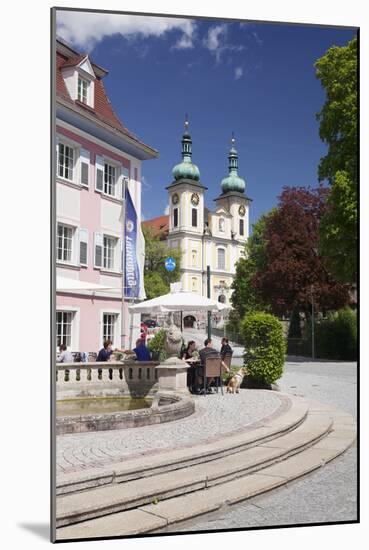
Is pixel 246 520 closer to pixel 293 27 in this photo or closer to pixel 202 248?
pixel 202 248

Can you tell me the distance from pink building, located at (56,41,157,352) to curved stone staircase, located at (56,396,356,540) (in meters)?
1.27

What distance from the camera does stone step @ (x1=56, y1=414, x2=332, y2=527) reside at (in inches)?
199

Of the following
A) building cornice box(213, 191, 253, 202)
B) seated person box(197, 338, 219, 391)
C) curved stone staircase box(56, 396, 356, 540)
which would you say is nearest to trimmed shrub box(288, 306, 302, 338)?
curved stone staircase box(56, 396, 356, 540)

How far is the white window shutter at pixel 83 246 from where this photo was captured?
5.74m

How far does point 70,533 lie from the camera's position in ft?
16.5

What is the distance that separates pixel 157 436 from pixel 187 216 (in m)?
2.63

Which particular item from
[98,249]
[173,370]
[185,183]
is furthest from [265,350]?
[98,249]

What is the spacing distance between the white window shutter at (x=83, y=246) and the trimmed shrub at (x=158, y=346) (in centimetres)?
301

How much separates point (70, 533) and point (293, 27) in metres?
5.24

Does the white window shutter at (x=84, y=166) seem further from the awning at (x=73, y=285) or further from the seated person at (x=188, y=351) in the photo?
the seated person at (x=188, y=351)

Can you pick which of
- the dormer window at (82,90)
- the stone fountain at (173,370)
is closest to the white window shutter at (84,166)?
the dormer window at (82,90)

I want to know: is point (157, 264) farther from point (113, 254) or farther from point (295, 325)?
point (295, 325)

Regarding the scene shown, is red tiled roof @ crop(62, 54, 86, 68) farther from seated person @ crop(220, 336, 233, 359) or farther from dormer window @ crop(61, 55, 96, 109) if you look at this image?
seated person @ crop(220, 336, 233, 359)
